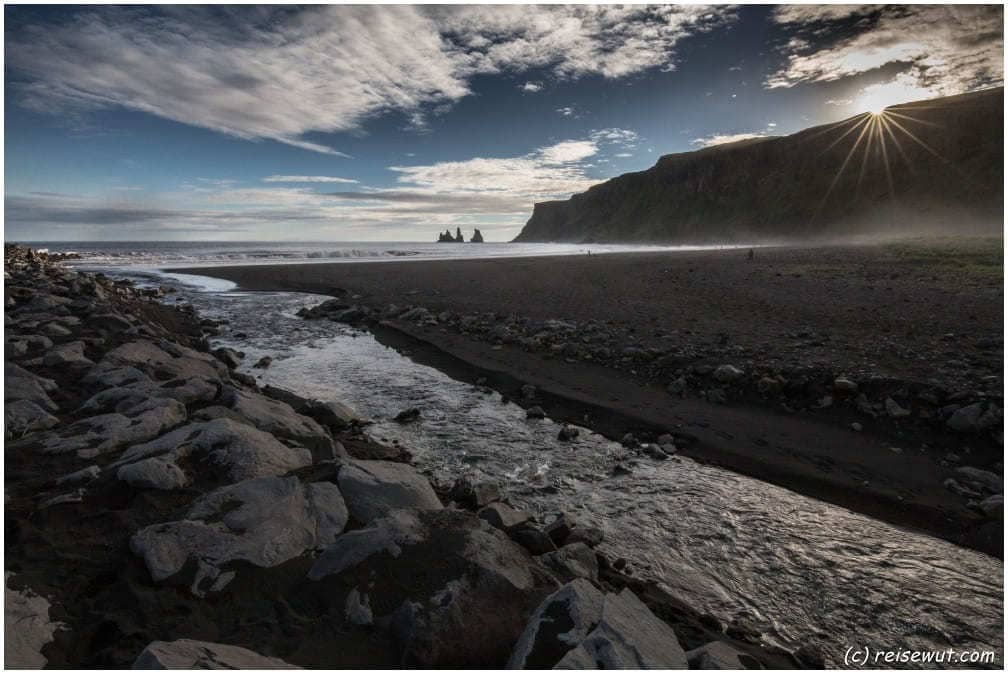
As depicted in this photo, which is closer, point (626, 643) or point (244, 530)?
point (626, 643)

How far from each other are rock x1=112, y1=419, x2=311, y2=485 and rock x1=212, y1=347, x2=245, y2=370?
6.10 metres

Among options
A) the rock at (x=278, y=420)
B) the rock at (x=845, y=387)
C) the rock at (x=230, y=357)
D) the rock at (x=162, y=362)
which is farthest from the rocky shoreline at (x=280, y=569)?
the rock at (x=230, y=357)

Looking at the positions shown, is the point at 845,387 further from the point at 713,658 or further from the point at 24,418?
the point at 24,418

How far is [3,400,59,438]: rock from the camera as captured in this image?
4453 mm

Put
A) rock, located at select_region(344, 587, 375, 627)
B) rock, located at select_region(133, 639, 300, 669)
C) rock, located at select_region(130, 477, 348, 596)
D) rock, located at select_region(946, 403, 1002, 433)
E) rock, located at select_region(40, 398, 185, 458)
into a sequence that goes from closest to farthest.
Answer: rock, located at select_region(133, 639, 300, 669) → rock, located at select_region(344, 587, 375, 627) → rock, located at select_region(130, 477, 348, 596) → rock, located at select_region(40, 398, 185, 458) → rock, located at select_region(946, 403, 1002, 433)

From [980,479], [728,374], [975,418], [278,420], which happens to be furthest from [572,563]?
[975,418]

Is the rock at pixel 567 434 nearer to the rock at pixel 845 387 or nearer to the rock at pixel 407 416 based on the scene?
the rock at pixel 407 416

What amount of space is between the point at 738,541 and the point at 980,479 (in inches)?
122

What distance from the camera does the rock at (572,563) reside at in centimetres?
329

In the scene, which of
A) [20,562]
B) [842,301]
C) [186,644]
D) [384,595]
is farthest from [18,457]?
[842,301]

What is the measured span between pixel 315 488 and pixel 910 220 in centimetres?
8967

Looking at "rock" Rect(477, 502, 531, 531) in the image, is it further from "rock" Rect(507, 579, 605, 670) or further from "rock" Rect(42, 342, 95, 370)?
"rock" Rect(42, 342, 95, 370)

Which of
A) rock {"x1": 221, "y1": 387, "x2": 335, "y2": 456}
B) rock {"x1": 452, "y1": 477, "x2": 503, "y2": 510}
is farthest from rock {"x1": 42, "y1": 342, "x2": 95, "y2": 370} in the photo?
rock {"x1": 452, "y1": 477, "x2": 503, "y2": 510}

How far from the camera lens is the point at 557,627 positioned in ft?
8.02
